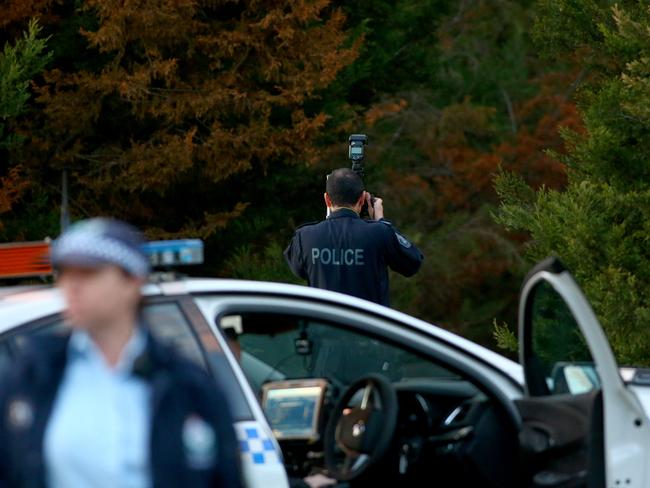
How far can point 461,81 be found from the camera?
29172 millimetres

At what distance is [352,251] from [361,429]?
2.95 metres

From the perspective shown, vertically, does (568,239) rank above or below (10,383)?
above

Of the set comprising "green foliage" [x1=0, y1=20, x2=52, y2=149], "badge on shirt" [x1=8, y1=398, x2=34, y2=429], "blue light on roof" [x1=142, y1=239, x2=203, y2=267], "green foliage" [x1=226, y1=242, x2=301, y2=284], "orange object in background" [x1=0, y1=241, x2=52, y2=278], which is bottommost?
"badge on shirt" [x1=8, y1=398, x2=34, y2=429]

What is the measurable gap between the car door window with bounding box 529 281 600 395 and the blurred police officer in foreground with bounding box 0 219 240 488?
5.99 ft

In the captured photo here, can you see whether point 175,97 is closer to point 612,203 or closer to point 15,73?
point 15,73

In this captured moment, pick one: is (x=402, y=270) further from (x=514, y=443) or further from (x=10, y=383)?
(x=10, y=383)

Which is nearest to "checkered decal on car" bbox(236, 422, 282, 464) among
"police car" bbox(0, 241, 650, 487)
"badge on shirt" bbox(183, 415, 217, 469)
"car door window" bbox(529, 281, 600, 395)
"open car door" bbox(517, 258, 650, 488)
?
"police car" bbox(0, 241, 650, 487)

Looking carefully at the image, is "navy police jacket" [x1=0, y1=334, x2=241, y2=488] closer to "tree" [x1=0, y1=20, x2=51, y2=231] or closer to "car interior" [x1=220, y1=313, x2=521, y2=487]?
"car interior" [x1=220, y1=313, x2=521, y2=487]

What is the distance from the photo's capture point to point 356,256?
7492 mm

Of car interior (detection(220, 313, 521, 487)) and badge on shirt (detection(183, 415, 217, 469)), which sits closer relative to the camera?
badge on shirt (detection(183, 415, 217, 469))

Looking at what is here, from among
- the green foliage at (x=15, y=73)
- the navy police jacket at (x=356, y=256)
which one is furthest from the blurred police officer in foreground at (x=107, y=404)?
the green foliage at (x=15, y=73)

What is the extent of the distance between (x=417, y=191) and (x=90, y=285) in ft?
80.6

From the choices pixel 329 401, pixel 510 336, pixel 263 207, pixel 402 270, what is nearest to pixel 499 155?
pixel 263 207

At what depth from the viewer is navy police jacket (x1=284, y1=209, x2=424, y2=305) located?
750cm
